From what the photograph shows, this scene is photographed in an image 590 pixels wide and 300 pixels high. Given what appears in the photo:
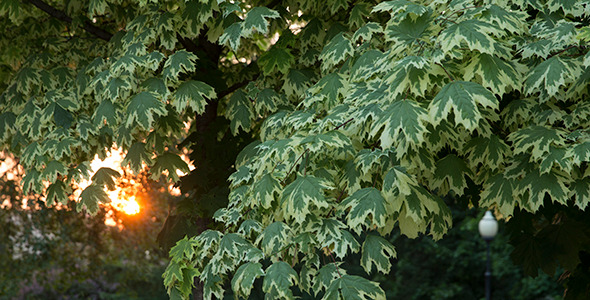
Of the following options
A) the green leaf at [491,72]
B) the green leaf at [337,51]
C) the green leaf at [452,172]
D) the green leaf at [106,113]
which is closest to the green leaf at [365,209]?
the green leaf at [452,172]

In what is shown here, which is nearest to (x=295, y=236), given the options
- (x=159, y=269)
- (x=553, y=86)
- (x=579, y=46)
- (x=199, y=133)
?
(x=553, y=86)

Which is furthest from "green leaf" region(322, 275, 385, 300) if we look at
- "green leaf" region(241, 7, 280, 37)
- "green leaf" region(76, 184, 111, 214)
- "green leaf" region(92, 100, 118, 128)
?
"green leaf" region(76, 184, 111, 214)

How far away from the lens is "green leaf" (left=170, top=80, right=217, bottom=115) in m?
6.46

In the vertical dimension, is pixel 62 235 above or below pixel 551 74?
above

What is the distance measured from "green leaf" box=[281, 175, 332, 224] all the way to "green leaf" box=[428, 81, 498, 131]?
961 millimetres

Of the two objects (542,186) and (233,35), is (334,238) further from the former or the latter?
Answer: (233,35)

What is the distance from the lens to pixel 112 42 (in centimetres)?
755

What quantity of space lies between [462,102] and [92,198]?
172 inches

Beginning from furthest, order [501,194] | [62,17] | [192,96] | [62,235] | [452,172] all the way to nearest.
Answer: [62,235] → [62,17] → [192,96] → [452,172] → [501,194]

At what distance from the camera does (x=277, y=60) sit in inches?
268

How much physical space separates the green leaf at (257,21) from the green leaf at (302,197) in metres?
1.63

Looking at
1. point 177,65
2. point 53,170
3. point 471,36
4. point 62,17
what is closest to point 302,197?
point 471,36

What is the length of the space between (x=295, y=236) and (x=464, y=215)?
17.3 meters

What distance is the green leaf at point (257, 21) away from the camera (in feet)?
19.3
